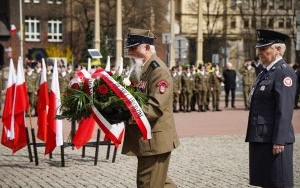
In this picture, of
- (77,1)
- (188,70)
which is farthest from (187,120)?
(77,1)

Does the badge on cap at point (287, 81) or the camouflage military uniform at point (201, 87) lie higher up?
the badge on cap at point (287, 81)

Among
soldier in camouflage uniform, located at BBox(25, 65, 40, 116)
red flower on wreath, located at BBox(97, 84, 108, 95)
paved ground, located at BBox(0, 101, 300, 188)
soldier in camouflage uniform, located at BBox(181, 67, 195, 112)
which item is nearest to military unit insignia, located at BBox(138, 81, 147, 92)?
red flower on wreath, located at BBox(97, 84, 108, 95)

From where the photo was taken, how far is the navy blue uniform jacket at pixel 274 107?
6062 mm

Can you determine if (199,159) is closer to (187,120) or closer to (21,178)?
(21,178)

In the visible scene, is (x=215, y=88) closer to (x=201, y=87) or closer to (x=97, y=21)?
(x=201, y=87)

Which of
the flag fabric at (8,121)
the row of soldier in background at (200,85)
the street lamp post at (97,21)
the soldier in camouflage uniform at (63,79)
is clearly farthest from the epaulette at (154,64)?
the street lamp post at (97,21)

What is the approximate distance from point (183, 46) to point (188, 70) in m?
3.57

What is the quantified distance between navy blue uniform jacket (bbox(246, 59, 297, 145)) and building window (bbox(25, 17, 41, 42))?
211 feet

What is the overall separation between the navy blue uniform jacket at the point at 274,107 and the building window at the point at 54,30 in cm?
6487

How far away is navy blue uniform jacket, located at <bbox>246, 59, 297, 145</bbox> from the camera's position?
239 inches

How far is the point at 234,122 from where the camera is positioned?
2066cm

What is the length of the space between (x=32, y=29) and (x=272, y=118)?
65146 mm

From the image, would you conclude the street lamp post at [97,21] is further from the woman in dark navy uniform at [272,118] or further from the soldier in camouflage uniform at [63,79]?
the woman in dark navy uniform at [272,118]

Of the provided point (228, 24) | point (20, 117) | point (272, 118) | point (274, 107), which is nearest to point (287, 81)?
point (274, 107)
